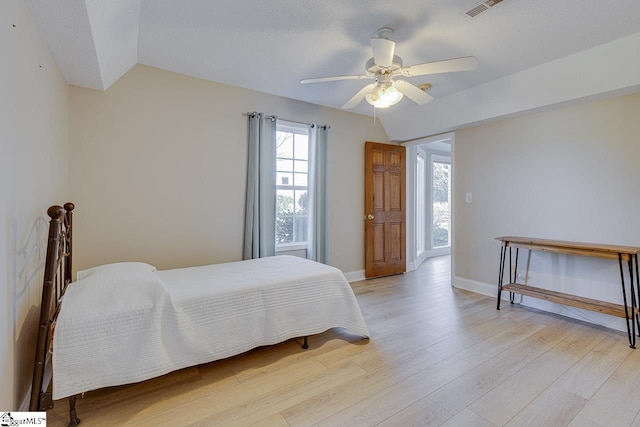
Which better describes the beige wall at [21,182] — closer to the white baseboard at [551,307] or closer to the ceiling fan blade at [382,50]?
the ceiling fan blade at [382,50]

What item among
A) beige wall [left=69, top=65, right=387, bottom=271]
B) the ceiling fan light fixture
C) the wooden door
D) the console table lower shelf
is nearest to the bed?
beige wall [left=69, top=65, right=387, bottom=271]

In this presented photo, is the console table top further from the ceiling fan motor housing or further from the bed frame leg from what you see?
the bed frame leg

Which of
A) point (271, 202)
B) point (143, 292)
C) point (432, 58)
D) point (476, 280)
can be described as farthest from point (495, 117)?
point (143, 292)

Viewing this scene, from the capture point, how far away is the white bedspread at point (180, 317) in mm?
1516

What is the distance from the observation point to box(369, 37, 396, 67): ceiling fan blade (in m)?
1.94

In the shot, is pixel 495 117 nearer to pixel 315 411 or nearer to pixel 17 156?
pixel 315 411

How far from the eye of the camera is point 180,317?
182cm

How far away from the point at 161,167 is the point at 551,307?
4.33 meters

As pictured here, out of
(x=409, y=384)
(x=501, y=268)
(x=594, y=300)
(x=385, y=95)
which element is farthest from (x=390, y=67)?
(x=594, y=300)

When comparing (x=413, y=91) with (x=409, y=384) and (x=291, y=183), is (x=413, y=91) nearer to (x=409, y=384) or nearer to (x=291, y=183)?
(x=291, y=183)

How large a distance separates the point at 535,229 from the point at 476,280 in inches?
38.0

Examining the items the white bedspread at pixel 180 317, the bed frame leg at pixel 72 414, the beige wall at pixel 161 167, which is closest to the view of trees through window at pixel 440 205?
the beige wall at pixel 161 167

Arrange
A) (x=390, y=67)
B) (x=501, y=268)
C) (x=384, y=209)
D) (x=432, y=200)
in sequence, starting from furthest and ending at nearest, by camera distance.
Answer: (x=432, y=200) → (x=384, y=209) → (x=501, y=268) → (x=390, y=67)

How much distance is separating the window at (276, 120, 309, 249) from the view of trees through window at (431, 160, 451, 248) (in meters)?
3.72
